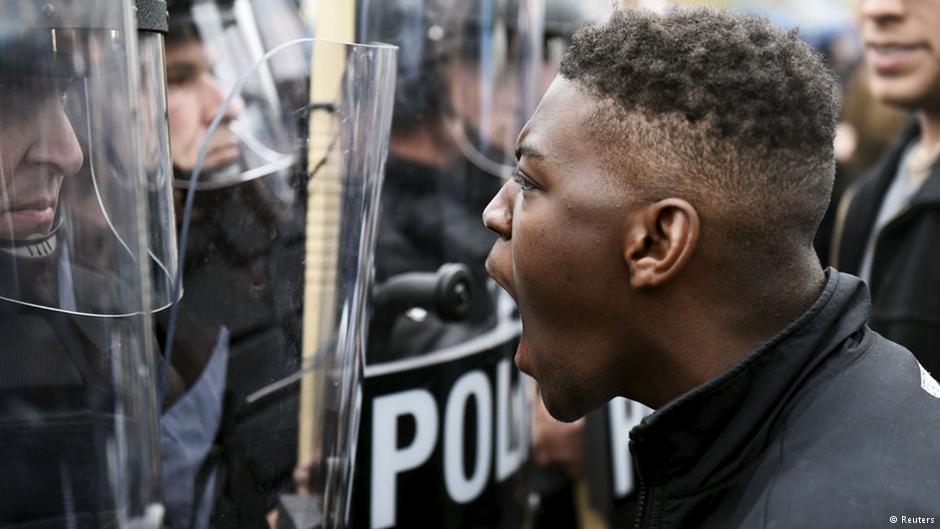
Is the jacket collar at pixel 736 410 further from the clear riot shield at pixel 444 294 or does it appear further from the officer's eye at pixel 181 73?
the officer's eye at pixel 181 73

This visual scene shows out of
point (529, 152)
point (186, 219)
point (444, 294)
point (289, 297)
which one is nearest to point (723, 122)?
point (529, 152)

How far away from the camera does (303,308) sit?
1726 millimetres

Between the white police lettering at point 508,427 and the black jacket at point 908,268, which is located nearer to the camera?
the white police lettering at point 508,427

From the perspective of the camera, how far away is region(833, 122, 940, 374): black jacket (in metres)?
2.88

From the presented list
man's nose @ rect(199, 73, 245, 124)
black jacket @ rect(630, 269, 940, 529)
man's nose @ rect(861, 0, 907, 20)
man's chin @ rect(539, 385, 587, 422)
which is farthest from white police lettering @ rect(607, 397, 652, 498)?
black jacket @ rect(630, 269, 940, 529)

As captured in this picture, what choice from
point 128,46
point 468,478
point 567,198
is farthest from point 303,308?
point 468,478

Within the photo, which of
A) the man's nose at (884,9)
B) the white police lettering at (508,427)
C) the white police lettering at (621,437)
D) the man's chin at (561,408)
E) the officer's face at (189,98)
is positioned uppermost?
the man's nose at (884,9)

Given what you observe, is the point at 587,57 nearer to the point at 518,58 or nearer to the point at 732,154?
the point at 732,154

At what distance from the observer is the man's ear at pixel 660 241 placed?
1.39 meters

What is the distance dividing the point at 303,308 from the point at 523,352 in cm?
34

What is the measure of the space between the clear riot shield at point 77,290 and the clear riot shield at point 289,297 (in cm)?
43

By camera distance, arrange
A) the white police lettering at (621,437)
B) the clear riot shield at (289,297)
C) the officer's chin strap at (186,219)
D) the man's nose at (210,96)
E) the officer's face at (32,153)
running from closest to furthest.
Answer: the officer's face at (32,153)
the clear riot shield at (289,297)
the officer's chin strap at (186,219)
the man's nose at (210,96)
the white police lettering at (621,437)

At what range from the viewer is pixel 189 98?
2.52 metres

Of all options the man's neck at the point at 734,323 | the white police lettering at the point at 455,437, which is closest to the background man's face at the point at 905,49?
the white police lettering at the point at 455,437
